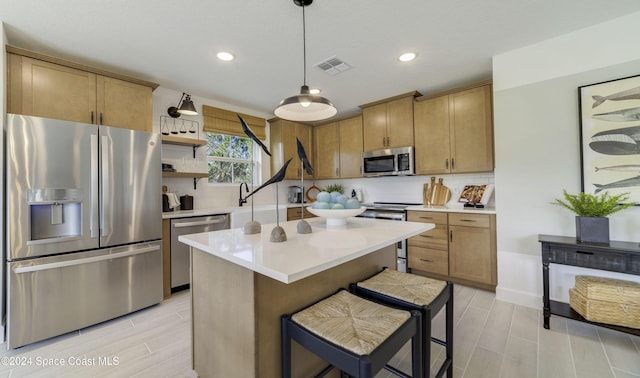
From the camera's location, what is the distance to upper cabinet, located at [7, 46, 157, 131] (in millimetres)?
2141

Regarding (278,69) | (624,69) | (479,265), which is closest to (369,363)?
(479,265)

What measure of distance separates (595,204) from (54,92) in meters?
4.63

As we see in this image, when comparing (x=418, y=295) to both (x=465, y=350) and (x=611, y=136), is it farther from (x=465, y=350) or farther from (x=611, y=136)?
(x=611, y=136)

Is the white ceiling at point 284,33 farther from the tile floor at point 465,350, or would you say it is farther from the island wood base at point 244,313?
the tile floor at point 465,350

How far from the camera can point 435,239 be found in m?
3.12

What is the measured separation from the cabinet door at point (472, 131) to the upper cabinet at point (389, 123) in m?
0.56

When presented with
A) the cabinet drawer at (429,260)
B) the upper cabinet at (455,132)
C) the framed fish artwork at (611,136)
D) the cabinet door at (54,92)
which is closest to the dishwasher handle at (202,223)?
the cabinet door at (54,92)

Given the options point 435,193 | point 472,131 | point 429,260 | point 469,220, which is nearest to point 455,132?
point 472,131

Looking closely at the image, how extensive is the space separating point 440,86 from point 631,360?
301cm

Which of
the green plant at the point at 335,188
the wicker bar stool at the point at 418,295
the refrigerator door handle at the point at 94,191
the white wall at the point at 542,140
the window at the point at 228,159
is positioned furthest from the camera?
the green plant at the point at 335,188

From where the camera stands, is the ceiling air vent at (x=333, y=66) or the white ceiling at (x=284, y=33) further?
the ceiling air vent at (x=333, y=66)

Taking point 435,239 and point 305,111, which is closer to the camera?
point 305,111

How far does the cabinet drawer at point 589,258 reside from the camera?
72.0 inches

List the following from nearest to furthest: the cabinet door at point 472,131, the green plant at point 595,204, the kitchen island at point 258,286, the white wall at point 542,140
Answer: the kitchen island at point 258,286
the green plant at point 595,204
the white wall at point 542,140
the cabinet door at point 472,131
